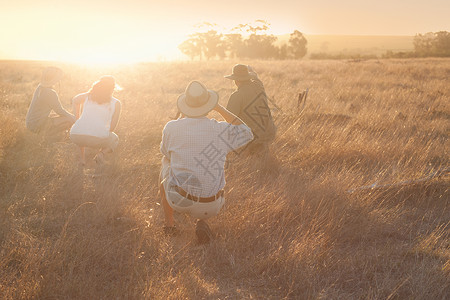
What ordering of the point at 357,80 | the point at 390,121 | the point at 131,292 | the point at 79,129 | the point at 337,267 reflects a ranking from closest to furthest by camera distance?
the point at 131,292 → the point at 337,267 → the point at 79,129 → the point at 390,121 → the point at 357,80

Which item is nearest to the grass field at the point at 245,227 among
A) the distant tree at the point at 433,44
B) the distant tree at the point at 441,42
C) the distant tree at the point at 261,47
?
the distant tree at the point at 433,44

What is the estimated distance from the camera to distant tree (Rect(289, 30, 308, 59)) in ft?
176

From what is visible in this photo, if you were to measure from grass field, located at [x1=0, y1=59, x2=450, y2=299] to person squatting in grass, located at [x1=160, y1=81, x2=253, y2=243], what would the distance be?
0.36 m

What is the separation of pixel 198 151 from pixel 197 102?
1.40ft

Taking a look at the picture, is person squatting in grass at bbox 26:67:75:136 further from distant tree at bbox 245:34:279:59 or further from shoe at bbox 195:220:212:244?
distant tree at bbox 245:34:279:59

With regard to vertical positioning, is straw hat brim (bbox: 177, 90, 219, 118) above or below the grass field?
above

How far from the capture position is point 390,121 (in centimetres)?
765

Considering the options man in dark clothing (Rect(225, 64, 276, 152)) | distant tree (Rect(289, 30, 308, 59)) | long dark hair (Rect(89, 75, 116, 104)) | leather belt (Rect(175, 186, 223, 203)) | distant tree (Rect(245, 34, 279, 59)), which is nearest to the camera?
leather belt (Rect(175, 186, 223, 203))

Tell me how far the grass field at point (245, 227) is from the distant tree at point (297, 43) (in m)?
50.0

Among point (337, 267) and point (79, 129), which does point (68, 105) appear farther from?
point (337, 267)

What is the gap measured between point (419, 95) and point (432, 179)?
24.8 ft

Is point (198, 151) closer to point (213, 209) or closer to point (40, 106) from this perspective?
point (213, 209)

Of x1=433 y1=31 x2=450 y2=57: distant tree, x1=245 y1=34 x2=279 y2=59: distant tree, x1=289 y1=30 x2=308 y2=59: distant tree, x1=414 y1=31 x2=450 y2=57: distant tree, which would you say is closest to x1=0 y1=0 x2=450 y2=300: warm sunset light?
x1=414 y1=31 x2=450 y2=57: distant tree

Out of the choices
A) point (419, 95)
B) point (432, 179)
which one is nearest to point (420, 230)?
point (432, 179)
